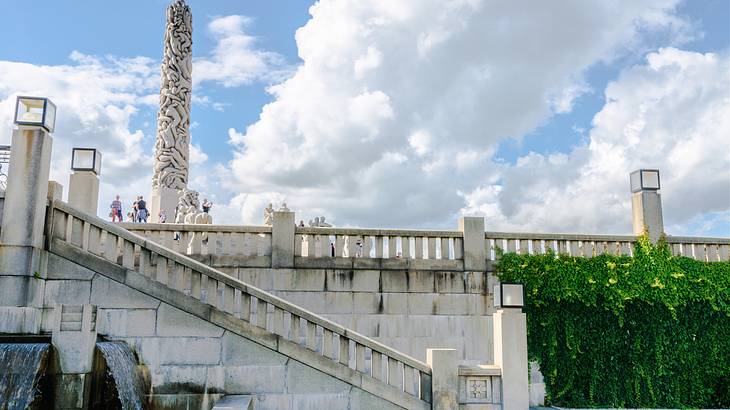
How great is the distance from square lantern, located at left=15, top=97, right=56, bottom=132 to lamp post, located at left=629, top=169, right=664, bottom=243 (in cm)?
1487

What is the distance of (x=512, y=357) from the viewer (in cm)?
1052

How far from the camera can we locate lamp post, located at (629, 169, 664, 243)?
15156 mm

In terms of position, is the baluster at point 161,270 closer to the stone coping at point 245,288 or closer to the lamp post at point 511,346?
the stone coping at point 245,288

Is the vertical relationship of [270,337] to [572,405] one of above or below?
above

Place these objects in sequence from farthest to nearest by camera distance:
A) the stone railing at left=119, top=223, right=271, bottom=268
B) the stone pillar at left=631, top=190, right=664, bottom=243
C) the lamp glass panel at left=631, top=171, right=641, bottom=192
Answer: the lamp glass panel at left=631, top=171, right=641, bottom=192
the stone pillar at left=631, top=190, right=664, bottom=243
the stone railing at left=119, top=223, right=271, bottom=268

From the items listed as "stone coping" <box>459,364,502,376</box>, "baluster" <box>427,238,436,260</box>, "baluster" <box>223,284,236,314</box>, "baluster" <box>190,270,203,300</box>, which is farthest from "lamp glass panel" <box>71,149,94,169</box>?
"stone coping" <box>459,364,502,376</box>

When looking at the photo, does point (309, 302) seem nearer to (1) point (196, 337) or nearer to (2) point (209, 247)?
(2) point (209, 247)

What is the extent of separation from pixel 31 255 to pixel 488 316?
392 inches

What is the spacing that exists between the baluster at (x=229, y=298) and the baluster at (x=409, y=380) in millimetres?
3434

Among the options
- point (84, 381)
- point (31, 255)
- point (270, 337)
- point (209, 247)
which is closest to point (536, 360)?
point (270, 337)

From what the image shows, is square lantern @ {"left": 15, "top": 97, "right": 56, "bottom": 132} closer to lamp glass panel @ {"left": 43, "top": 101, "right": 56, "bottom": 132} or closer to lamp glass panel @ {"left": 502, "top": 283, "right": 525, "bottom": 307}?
lamp glass panel @ {"left": 43, "top": 101, "right": 56, "bottom": 132}

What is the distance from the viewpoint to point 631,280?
14.3m

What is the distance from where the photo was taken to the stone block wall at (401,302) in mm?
12633

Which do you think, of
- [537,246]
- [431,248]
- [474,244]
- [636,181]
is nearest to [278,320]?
[431,248]
